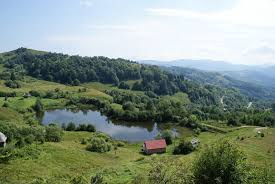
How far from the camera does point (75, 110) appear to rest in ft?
557

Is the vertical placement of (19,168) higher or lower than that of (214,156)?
lower

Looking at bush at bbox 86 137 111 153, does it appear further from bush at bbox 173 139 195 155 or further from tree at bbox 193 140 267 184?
tree at bbox 193 140 267 184

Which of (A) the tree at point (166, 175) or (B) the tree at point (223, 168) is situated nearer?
(A) the tree at point (166, 175)

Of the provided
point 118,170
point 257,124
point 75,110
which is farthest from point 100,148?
point 75,110

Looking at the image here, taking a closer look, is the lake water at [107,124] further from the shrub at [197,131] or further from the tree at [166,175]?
the tree at [166,175]

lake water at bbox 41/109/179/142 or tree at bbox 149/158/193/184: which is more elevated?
tree at bbox 149/158/193/184

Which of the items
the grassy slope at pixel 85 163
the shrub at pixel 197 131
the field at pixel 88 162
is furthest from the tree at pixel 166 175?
the shrub at pixel 197 131

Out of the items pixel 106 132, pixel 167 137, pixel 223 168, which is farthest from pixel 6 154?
pixel 106 132

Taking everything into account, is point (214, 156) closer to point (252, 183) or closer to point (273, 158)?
point (252, 183)

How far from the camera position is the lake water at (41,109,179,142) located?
122162 mm

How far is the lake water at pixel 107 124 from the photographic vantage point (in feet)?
401

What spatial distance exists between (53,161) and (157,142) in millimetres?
31044

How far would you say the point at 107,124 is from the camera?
142125mm

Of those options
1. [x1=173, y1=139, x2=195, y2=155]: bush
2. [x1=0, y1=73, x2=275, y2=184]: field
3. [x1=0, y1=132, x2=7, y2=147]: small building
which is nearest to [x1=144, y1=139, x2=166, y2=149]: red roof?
[x1=0, y1=73, x2=275, y2=184]: field
